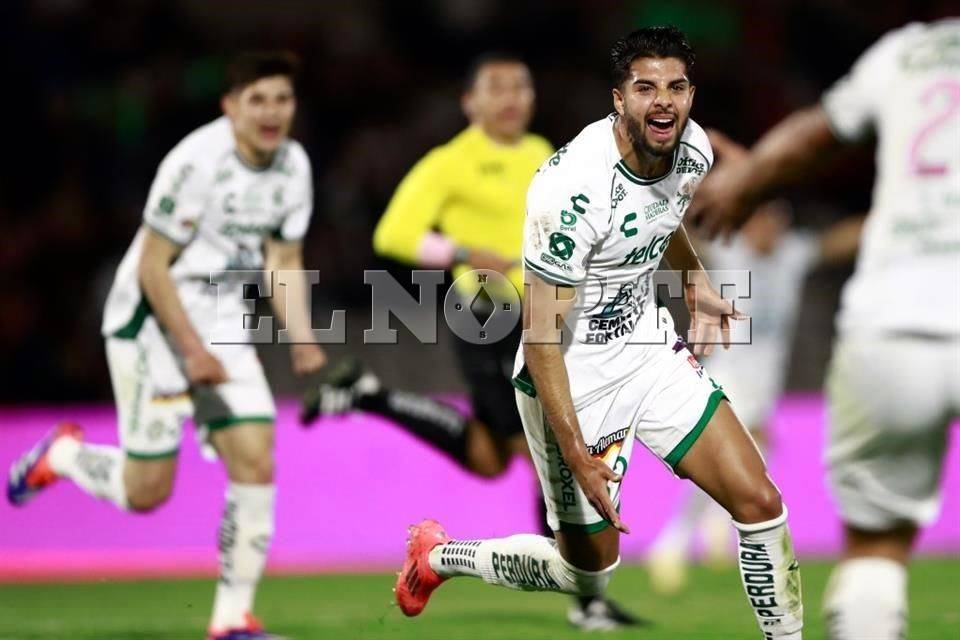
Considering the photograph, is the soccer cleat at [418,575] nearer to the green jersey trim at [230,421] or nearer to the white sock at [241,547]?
the white sock at [241,547]

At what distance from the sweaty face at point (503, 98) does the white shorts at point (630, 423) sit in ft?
9.84

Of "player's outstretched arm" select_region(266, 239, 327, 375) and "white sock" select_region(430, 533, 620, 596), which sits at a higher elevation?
"player's outstretched arm" select_region(266, 239, 327, 375)

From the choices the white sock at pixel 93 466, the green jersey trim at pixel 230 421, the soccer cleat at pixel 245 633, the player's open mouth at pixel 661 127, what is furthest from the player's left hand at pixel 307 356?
the player's open mouth at pixel 661 127

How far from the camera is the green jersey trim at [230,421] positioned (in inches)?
275

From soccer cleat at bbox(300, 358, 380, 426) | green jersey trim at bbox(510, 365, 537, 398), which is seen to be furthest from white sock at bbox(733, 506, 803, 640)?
soccer cleat at bbox(300, 358, 380, 426)

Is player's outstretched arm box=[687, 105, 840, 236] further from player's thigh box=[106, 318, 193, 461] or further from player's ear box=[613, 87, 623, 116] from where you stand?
player's thigh box=[106, 318, 193, 461]

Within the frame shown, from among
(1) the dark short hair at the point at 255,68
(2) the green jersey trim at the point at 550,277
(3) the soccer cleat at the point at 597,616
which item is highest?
(1) the dark short hair at the point at 255,68

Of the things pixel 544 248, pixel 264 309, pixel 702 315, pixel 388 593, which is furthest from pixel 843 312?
pixel 264 309

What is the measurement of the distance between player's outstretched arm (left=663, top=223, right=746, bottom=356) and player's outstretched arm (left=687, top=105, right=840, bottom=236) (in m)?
1.25

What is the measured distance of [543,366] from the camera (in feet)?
16.8

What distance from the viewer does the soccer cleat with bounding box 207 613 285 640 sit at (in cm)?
675

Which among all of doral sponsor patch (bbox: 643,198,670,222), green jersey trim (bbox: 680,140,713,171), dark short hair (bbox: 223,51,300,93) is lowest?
doral sponsor patch (bbox: 643,198,670,222)

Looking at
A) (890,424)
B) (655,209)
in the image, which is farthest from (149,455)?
(890,424)

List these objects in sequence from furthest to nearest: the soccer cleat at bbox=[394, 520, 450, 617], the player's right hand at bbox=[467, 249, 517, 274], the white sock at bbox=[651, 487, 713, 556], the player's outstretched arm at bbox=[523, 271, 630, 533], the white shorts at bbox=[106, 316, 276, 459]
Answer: the white sock at bbox=[651, 487, 713, 556]
the player's right hand at bbox=[467, 249, 517, 274]
the white shorts at bbox=[106, 316, 276, 459]
the soccer cleat at bbox=[394, 520, 450, 617]
the player's outstretched arm at bbox=[523, 271, 630, 533]
